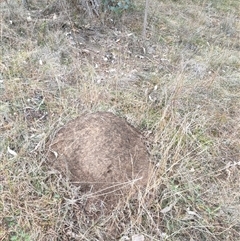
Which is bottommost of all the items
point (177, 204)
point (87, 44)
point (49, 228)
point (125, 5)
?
point (177, 204)

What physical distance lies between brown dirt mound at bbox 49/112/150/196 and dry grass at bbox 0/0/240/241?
0.08 m

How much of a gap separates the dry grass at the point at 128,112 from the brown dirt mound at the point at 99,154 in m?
0.08

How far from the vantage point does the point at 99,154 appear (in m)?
1.69

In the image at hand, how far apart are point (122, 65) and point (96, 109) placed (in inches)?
31.1

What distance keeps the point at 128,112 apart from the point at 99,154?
58 centimetres

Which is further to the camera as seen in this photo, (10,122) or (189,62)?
(189,62)

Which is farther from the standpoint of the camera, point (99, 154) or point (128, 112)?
point (128, 112)

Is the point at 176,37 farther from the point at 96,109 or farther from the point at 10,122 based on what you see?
the point at 10,122

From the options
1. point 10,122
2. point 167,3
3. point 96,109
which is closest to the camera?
point 10,122

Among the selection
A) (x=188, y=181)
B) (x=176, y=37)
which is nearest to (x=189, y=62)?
(x=176, y=37)

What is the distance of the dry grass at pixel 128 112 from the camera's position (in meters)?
1.55

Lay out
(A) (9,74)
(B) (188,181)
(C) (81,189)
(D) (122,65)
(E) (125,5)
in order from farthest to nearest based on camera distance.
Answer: (E) (125,5), (D) (122,65), (A) (9,74), (B) (188,181), (C) (81,189)

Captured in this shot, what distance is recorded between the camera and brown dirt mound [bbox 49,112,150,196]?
5.41ft

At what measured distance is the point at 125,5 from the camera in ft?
10.3
